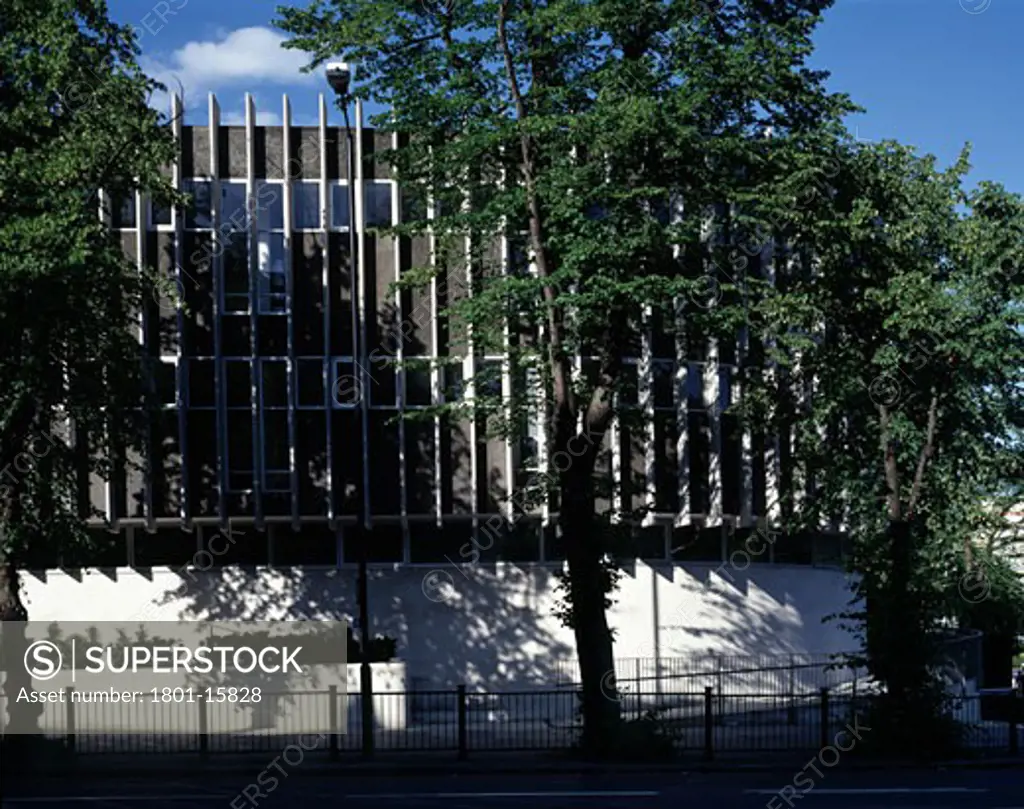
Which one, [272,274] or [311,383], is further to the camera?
[272,274]

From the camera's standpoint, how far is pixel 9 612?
22766 millimetres

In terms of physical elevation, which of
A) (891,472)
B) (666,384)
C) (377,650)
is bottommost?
(377,650)

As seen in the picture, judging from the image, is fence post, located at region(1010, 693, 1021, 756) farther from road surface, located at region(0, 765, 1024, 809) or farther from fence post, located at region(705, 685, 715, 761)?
fence post, located at region(705, 685, 715, 761)

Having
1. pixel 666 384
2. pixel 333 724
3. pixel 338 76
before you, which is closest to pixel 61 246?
pixel 338 76

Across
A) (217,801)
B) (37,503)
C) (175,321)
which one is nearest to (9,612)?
(37,503)

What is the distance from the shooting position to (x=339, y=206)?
34188 mm

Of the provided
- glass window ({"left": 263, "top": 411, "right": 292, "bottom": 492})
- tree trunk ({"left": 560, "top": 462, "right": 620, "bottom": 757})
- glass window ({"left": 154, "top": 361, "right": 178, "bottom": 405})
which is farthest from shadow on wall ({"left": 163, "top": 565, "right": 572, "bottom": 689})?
tree trunk ({"left": 560, "top": 462, "right": 620, "bottom": 757})

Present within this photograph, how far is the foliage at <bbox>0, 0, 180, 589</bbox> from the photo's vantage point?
21281 mm

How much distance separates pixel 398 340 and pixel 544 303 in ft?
35.2

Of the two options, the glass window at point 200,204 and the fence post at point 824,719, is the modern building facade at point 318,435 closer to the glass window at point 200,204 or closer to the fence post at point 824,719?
the glass window at point 200,204

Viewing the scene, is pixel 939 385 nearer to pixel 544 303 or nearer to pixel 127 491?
pixel 544 303

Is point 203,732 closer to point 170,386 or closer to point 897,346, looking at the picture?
point 170,386

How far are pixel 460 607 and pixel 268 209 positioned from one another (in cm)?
1061

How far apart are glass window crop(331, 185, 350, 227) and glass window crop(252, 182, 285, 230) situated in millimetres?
1189
